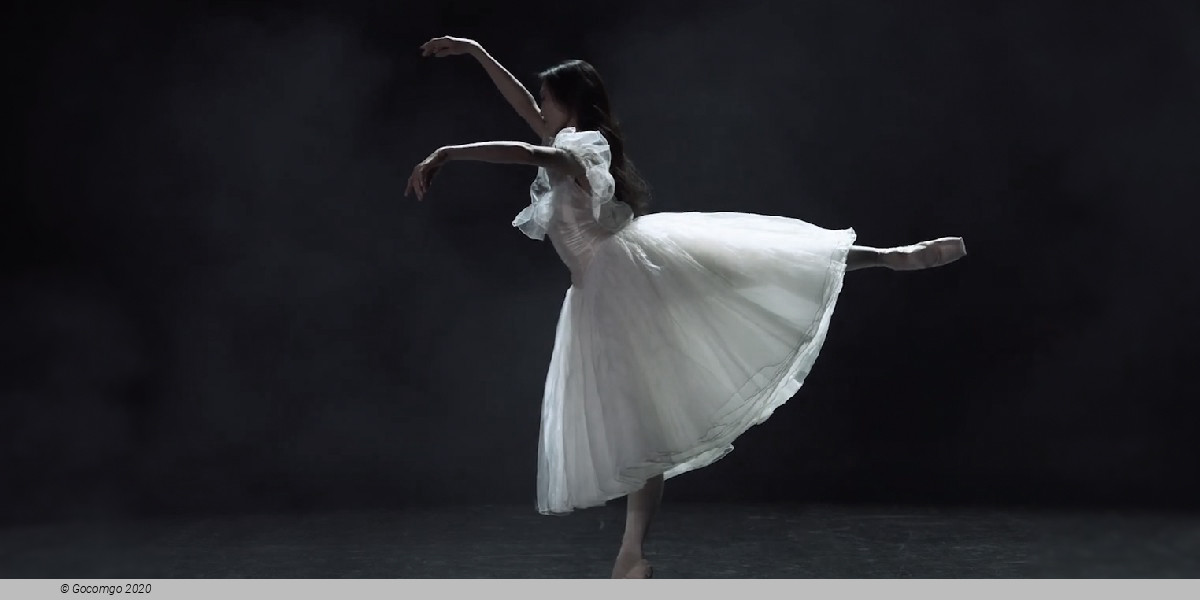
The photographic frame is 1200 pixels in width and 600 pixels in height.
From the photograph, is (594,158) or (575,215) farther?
(575,215)

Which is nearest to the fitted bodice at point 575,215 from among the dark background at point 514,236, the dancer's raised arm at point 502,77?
the dancer's raised arm at point 502,77

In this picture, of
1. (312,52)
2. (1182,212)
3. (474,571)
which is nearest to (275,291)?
(312,52)

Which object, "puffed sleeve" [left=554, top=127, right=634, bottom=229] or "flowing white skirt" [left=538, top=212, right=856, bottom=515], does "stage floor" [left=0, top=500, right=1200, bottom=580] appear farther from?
"puffed sleeve" [left=554, top=127, right=634, bottom=229]

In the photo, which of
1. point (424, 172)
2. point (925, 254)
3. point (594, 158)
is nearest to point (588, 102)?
point (594, 158)

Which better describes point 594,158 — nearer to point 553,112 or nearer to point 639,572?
point 553,112

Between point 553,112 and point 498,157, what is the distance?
14.8 inches

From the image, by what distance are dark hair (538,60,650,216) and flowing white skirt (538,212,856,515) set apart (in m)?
0.12

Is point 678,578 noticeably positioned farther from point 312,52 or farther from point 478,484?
point 312,52

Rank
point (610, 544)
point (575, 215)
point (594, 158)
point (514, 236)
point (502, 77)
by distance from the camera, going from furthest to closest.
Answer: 1. point (514, 236)
2. point (610, 544)
3. point (502, 77)
4. point (575, 215)
5. point (594, 158)

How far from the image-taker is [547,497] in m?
2.53

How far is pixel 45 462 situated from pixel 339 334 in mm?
988

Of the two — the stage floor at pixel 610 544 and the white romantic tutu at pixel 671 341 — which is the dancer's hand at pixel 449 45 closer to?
the white romantic tutu at pixel 671 341

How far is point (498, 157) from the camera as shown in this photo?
7.27ft

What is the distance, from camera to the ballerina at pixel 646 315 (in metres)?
2.34
